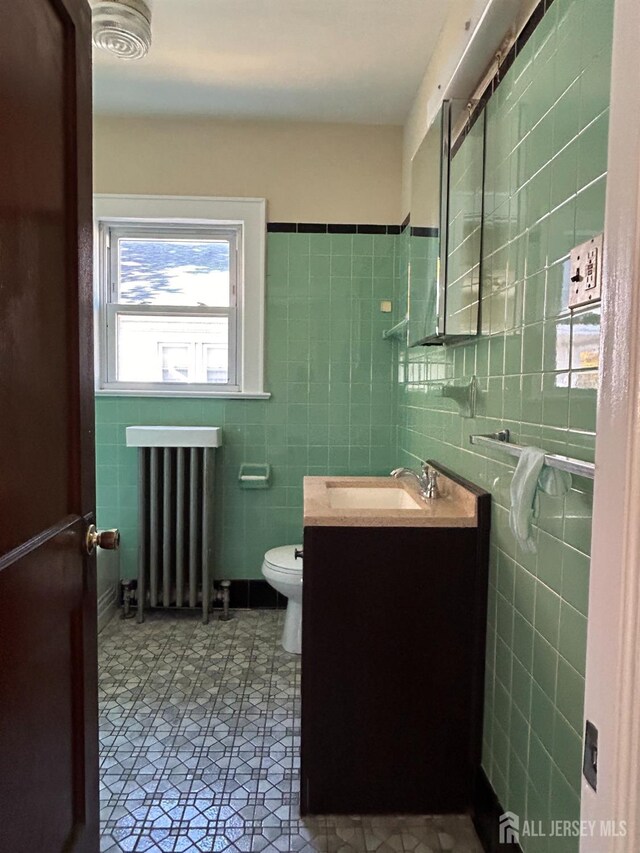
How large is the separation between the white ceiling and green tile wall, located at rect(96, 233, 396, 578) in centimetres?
64

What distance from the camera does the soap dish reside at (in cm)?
306

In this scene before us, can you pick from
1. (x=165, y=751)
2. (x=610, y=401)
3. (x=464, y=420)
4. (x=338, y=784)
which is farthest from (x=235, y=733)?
(x=610, y=401)

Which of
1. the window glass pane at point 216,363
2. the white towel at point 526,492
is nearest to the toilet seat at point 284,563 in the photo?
the window glass pane at point 216,363

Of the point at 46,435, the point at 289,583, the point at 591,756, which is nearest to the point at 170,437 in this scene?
the point at 289,583

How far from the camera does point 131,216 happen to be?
295 centimetres

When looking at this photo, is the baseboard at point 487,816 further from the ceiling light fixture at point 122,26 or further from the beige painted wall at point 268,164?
the ceiling light fixture at point 122,26

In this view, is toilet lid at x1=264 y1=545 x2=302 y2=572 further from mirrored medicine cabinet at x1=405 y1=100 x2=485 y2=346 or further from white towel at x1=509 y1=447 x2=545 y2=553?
white towel at x1=509 y1=447 x2=545 y2=553

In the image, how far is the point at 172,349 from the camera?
3.10 m

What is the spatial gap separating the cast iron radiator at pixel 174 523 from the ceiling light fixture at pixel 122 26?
1.75m

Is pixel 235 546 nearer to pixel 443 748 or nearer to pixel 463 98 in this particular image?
pixel 443 748

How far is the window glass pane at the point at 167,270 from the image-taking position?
3066mm

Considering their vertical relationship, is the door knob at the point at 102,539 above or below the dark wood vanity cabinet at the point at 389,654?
above

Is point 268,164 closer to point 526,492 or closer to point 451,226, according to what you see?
point 451,226

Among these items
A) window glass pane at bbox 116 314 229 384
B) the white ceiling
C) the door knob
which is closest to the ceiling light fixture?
the white ceiling
